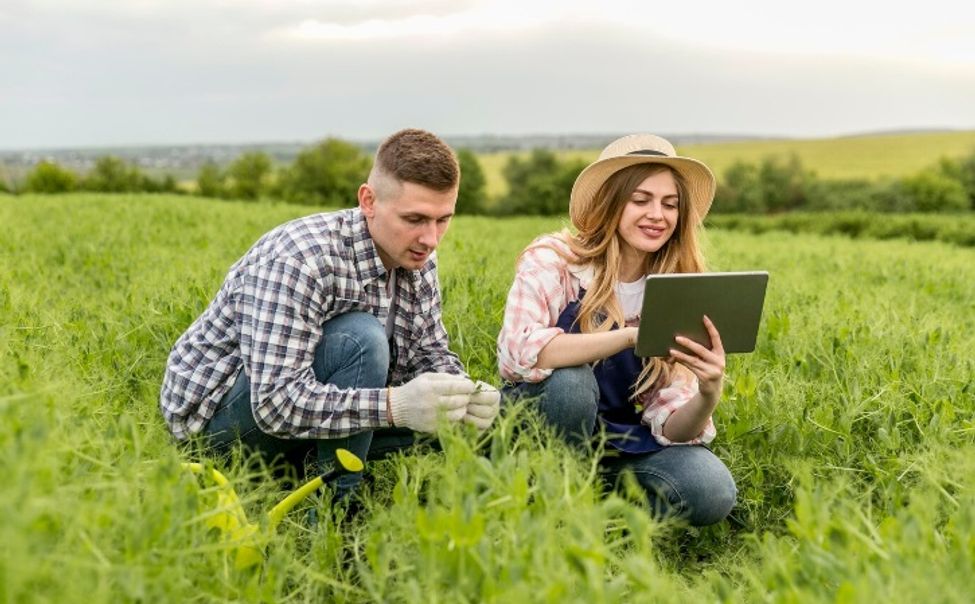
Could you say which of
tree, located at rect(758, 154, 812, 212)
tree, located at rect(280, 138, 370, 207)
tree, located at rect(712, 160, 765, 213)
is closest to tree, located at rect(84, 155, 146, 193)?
tree, located at rect(280, 138, 370, 207)

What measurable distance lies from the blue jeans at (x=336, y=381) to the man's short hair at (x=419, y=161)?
1.85 ft

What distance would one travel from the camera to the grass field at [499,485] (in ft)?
5.70

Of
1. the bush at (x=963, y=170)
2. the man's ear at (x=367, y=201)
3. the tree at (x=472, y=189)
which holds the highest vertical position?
the man's ear at (x=367, y=201)

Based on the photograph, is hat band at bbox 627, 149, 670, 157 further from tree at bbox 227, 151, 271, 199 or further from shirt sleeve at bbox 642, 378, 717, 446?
tree at bbox 227, 151, 271, 199

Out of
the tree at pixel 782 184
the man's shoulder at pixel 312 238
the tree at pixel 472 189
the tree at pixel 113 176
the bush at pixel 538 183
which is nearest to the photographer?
the man's shoulder at pixel 312 238

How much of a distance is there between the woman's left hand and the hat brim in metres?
0.62

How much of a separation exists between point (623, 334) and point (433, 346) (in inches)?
33.3

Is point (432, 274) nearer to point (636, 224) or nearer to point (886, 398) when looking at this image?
point (636, 224)

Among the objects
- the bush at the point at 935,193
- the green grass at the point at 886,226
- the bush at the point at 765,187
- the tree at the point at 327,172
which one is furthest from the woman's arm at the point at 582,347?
the tree at the point at 327,172

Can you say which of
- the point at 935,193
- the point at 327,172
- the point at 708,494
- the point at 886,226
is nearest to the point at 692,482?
the point at 708,494

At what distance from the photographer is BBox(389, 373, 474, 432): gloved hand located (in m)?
2.88

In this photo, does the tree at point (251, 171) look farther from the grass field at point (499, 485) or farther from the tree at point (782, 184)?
the grass field at point (499, 485)

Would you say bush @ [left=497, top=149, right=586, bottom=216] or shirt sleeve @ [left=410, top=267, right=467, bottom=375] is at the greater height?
shirt sleeve @ [left=410, top=267, right=467, bottom=375]

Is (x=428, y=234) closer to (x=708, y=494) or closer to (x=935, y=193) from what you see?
(x=708, y=494)
